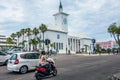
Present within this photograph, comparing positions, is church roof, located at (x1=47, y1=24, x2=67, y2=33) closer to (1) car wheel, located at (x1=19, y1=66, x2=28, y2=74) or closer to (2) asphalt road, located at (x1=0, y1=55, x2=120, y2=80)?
(2) asphalt road, located at (x1=0, y1=55, x2=120, y2=80)

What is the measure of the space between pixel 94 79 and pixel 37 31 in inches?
1963

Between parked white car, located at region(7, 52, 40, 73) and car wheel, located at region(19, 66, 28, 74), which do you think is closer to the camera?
parked white car, located at region(7, 52, 40, 73)

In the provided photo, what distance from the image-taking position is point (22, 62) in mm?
14961

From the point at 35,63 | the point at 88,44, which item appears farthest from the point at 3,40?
the point at 35,63

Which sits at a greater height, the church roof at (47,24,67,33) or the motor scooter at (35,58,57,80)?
the church roof at (47,24,67,33)

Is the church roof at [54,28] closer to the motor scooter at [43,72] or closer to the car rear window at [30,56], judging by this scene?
the car rear window at [30,56]

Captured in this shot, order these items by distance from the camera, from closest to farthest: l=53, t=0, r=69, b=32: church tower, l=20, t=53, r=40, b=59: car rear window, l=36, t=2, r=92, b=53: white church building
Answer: l=20, t=53, r=40, b=59: car rear window → l=36, t=2, r=92, b=53: white church building → l=53, t=0, r=69, b=32: church tower

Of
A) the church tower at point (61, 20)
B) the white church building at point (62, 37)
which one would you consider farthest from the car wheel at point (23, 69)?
the church tower at point (61, 20)

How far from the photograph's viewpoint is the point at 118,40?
6881 cm

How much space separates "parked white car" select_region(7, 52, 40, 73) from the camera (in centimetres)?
1479

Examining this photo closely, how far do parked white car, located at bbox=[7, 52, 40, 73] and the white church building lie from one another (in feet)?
151

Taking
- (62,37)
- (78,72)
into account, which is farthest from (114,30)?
(78,72)

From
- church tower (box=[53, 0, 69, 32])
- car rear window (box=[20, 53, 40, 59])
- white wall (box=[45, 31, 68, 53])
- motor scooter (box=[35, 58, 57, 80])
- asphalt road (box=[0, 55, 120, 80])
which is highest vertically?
church tower (box=[53, 0, 69, 32])

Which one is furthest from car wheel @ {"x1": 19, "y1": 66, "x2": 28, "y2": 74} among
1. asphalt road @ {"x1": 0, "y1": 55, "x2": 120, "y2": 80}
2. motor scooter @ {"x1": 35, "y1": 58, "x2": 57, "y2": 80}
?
motor scooter @ {"x1": 35, "y1": 58, "x2": 57, "y2": 80}
